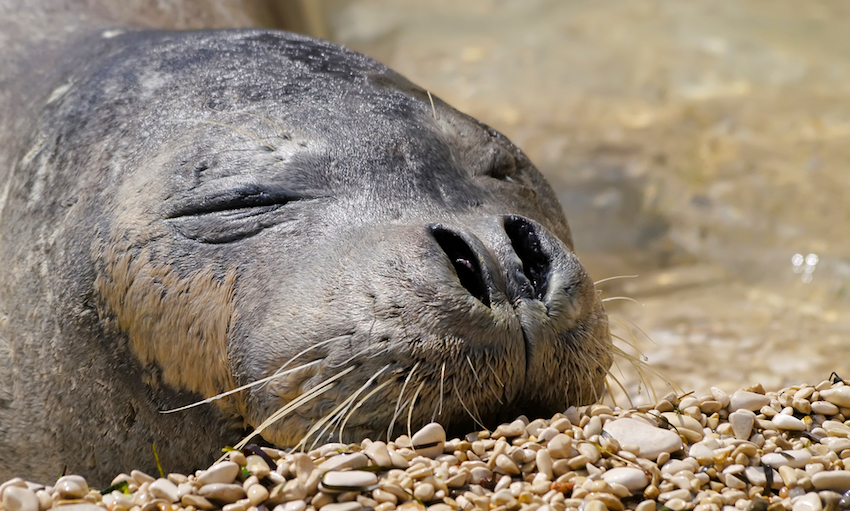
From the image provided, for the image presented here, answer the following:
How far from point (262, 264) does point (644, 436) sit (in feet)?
3.24

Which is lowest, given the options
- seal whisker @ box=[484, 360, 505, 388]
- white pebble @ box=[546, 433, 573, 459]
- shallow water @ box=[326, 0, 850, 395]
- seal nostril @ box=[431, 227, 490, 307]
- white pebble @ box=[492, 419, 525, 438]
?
white pebble @ box=[546, 433, 573, 459]

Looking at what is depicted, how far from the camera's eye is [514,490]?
1.85m

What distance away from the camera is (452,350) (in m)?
1.96

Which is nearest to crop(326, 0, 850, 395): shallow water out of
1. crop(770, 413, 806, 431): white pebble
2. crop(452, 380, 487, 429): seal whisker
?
crop(770, 413, 806, 431): white pebble

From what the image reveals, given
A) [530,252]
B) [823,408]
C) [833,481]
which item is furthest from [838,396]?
[530,252]

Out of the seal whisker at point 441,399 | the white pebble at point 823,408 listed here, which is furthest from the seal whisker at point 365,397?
the white pebble at point 823,408

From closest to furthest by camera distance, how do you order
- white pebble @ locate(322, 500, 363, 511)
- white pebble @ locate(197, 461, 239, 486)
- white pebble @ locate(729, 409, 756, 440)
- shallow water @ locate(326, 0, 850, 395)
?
white pebble @ locate(322, 500, 363, 511)
white pebble @ locate(197, 461, 239, 486)
white pebble @ locate(729, 409, 756, 440)
shallow water @ locate(326, 0, 850, 395)

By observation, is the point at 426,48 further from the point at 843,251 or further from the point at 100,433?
the point at 100,433

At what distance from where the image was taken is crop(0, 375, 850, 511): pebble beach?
1812 mm

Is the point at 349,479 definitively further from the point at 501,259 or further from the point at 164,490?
the point at 501,259

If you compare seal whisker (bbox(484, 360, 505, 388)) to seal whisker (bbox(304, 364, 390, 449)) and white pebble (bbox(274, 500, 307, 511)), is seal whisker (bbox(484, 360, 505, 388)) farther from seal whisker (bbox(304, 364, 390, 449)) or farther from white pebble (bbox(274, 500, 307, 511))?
white pebble (bbox(274, 500, 307, 511))

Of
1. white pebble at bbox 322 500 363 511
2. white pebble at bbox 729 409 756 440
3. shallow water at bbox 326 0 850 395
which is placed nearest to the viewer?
white pebble at bbox 322 500 363 511

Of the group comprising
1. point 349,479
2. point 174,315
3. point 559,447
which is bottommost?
point 349,479

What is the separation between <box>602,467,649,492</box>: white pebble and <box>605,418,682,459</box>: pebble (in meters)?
0.12
